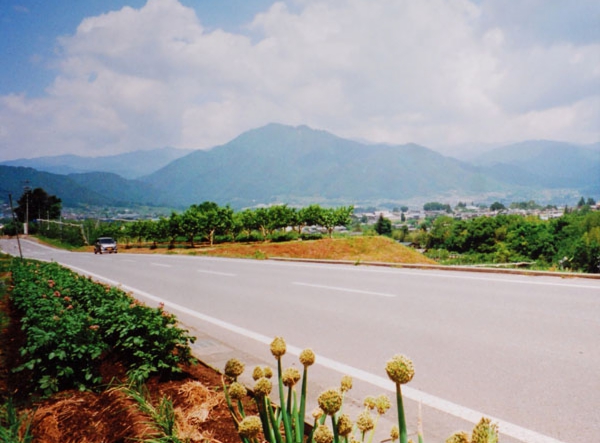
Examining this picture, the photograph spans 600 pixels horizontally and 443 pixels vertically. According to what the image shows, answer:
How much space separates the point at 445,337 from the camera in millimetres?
4832

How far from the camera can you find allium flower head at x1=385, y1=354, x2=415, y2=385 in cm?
114

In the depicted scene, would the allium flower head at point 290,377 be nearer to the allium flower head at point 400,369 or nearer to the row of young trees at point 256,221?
the allium flower head at point 400,369

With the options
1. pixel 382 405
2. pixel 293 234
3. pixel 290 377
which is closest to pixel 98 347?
pixel 290 377

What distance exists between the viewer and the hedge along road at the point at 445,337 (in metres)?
3.03

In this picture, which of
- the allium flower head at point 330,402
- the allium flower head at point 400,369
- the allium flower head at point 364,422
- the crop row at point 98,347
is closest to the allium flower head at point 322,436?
the allium flower head at point 330,402

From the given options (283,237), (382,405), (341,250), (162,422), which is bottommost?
(341,250)

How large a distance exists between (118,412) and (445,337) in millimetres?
3745

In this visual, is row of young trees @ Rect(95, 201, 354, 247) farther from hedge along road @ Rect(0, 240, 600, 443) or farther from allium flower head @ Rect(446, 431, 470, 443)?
allium flower head @ Rect(446, 431, 470, 443)

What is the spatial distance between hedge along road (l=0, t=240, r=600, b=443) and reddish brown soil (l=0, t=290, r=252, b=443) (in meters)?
0.82

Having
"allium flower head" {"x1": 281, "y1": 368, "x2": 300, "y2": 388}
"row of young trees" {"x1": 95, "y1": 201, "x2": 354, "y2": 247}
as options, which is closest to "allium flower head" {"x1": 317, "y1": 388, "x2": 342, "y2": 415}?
"allium flower head" {"x1": 281, "y1": 368, "x2": 300, "y2": 388}

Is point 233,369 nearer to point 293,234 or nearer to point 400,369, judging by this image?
point 400,369

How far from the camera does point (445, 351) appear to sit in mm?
4355

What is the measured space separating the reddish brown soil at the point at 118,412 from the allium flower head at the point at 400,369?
1421mm

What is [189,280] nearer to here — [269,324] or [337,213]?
[269,324]
